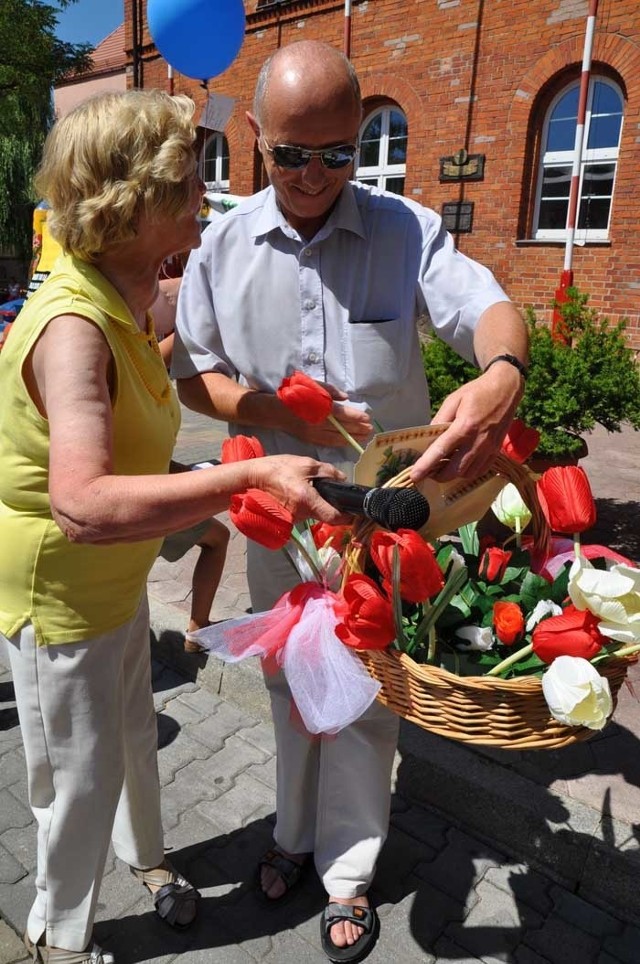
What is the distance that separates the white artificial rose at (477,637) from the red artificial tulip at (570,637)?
7.3 inches

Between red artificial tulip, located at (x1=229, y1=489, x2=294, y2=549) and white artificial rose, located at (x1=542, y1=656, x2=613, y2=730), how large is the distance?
50 cm

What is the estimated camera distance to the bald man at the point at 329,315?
1.74m

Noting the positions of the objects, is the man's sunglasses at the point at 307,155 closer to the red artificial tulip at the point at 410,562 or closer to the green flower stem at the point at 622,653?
the red artificial tulip at the point at 410,562

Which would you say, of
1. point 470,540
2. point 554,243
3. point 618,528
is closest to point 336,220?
point 470,540

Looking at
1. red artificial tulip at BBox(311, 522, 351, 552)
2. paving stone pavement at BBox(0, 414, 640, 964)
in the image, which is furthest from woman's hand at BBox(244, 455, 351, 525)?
paving stone pavement at BBox(0, 414, 640, 964)

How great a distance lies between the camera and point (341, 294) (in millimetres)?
1946

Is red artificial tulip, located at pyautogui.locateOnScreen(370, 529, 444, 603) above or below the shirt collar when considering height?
below

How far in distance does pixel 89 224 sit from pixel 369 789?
1.58 meters

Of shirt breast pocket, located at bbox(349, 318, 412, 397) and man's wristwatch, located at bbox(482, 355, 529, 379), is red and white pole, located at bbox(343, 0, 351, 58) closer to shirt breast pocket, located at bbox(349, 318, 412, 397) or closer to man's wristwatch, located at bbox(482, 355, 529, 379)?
shirt breast pocket, located at bbox(349, 318, 412, 397)

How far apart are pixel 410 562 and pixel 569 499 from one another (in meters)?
0.42

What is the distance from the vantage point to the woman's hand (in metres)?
1.20

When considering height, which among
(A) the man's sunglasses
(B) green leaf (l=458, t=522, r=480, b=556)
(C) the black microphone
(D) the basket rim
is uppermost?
(A) the man's sunglasses

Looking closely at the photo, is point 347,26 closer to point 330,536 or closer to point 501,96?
point 501,96

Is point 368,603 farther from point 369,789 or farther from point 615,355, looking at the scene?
point 615,355
